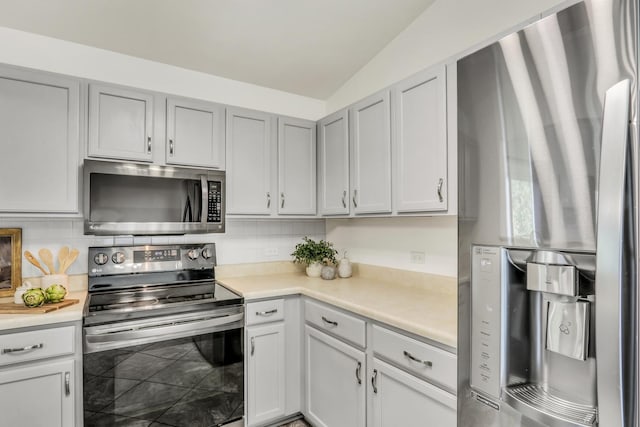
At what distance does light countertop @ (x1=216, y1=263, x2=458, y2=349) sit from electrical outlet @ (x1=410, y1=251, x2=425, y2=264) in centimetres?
8

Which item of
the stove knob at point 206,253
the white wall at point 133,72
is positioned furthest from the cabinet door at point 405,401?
the white wall at point 133,72

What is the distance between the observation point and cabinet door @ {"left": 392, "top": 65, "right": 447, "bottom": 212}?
1.83m

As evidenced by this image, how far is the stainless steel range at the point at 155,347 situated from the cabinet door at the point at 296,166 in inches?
33.0

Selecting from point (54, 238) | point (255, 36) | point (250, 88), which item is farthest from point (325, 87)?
point (54, 238)

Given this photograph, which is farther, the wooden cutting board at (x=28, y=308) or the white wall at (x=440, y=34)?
the white wall at (x=440, y=34)

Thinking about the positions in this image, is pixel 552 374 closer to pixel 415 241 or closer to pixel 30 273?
pixel 415 241

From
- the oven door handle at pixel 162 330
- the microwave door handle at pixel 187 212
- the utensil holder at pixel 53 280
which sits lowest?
the oven door handle at pixel 162 330

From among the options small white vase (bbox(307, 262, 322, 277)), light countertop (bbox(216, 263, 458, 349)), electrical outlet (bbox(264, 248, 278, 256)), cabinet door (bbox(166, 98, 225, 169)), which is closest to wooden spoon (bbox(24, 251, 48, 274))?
cabinet door (bbox(166, 98, 225, 169))

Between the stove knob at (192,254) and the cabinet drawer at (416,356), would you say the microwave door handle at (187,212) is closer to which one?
the stove knob at (192,254)

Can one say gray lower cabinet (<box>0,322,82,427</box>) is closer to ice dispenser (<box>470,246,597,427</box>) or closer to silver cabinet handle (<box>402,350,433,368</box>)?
silver cabinet handle (<box>402,350,433,368</box>)

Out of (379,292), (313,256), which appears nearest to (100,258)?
(313,256)

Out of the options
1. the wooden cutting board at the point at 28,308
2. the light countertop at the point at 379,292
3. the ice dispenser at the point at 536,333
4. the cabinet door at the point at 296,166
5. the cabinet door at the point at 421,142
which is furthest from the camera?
the cabinet door at the point at 296,166

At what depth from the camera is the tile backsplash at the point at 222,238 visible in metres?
2.16

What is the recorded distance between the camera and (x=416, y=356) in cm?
151
